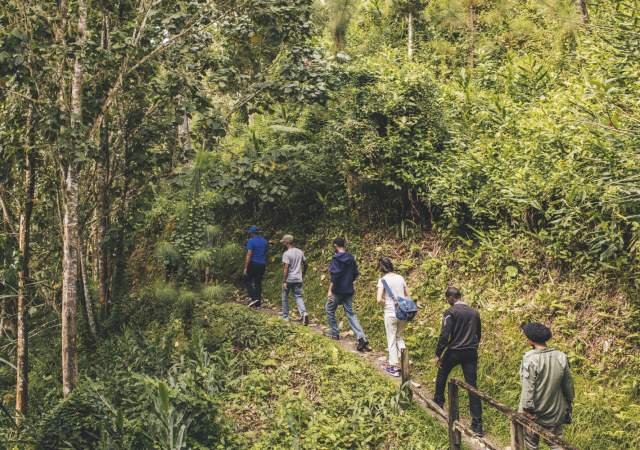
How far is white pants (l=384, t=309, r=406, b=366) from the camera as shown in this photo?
7.24 metres

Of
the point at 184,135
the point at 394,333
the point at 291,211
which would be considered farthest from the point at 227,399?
the point at 291,211

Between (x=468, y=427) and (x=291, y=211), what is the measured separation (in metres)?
8.66

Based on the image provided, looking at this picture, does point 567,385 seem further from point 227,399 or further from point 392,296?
point 227,399

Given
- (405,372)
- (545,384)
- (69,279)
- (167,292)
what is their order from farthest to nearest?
(167,292) → (69,279) → (405,372) → (545,384)

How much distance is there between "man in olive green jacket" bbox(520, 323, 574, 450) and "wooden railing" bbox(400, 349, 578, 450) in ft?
0.86

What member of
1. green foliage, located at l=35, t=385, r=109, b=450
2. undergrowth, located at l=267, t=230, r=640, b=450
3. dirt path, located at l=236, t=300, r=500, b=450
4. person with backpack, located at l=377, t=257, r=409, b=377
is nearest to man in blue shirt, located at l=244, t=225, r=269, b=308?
dirt path, located at l=236, t=300, r=500, b=450

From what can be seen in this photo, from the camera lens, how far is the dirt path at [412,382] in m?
6.11

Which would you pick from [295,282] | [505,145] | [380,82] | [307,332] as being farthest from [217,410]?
[380,82]

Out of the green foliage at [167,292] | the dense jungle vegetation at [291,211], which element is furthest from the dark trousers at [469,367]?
the green foliage at [167,292]

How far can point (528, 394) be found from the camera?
191 inches

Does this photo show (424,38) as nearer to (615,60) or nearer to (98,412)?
(615,60)

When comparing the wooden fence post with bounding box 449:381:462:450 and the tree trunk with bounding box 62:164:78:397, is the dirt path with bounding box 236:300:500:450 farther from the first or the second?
the tree trunk with bounding box 62:164:78:397

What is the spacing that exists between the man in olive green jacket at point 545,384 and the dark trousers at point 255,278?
675 cm

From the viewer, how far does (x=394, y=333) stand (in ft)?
24.0
